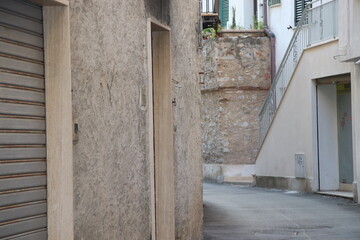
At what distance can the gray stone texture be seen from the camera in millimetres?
6340

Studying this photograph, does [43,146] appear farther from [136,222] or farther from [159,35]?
[159,35]

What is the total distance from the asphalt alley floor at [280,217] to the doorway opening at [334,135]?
88 cm

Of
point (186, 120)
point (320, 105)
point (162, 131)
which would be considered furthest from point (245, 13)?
point (162, 131)

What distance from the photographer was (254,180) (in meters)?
25.2

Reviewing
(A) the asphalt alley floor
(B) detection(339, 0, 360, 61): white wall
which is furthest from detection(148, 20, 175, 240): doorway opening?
(B) detection(339, 0, 360, 61): white wall

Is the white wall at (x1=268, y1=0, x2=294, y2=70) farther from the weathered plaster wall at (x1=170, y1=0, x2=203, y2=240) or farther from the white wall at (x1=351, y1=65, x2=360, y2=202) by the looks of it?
the weathered plaster wall at (x1=170, y1=0, x2=203, y2=240)

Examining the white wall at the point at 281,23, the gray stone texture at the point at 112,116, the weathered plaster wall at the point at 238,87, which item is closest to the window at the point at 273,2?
the white wall at the point at 281,23

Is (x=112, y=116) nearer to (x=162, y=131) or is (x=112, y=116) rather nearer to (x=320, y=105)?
(x=162, y=131)

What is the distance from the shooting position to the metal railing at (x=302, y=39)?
19.1 m

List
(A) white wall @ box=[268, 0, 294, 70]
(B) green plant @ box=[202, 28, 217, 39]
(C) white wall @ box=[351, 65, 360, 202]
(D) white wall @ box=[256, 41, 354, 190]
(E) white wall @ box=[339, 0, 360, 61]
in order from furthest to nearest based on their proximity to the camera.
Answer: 1. (B) green plant @ box=[202, 28, 217, 39]
2. (A) white wall @ box=[268, 0, 294, 70]
3. (D) white wall @ box=[256, 41, 354, 190]
4. (C) white wall @ box=[351, 65, 360, 202]
5. (E) white wall @ box=[339, 0, 360, 61]

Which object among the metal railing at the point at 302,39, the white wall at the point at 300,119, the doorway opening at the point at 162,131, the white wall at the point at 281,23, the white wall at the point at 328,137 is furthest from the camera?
the white wall at the point at 281,23

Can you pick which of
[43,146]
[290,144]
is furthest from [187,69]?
[290,144]

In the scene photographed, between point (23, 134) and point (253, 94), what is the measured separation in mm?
22494

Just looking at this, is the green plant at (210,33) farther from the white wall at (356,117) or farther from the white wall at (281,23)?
the white wall at (356,117)
